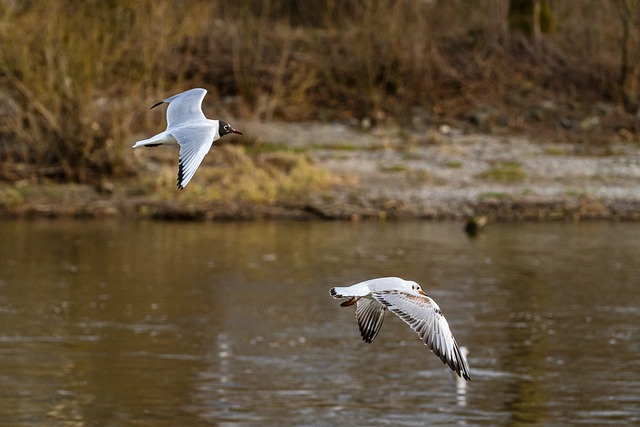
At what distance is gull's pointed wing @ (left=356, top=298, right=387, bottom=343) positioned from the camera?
1116 cm

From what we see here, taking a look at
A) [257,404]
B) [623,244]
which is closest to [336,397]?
[257,404]

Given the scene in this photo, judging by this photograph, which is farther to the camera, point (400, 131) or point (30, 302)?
point (400, 131)

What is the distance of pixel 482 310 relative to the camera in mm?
19672

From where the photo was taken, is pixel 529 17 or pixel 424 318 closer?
pixel 424 318

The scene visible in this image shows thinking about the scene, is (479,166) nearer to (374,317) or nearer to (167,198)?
(167,198)

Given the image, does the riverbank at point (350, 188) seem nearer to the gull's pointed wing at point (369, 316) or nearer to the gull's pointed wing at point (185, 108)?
the gull's pointed wing at point (185, 108)

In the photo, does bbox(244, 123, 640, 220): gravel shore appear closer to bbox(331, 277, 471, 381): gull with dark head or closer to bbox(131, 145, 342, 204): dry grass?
bbox(131, 145, 342, 204): dry grass

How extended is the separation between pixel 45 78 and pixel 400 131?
8.13 meters

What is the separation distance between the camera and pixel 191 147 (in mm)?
10633

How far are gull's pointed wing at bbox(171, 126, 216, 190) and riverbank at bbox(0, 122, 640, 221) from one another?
53.8 ft

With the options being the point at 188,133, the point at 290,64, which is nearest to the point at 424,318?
the point at 188,133

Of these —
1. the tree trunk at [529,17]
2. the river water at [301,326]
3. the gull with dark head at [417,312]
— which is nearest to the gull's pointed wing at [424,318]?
the gull with dark head at [417,312]

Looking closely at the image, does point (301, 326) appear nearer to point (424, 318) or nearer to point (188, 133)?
point (188, 133)

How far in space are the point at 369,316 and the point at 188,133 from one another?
6.40 ft
